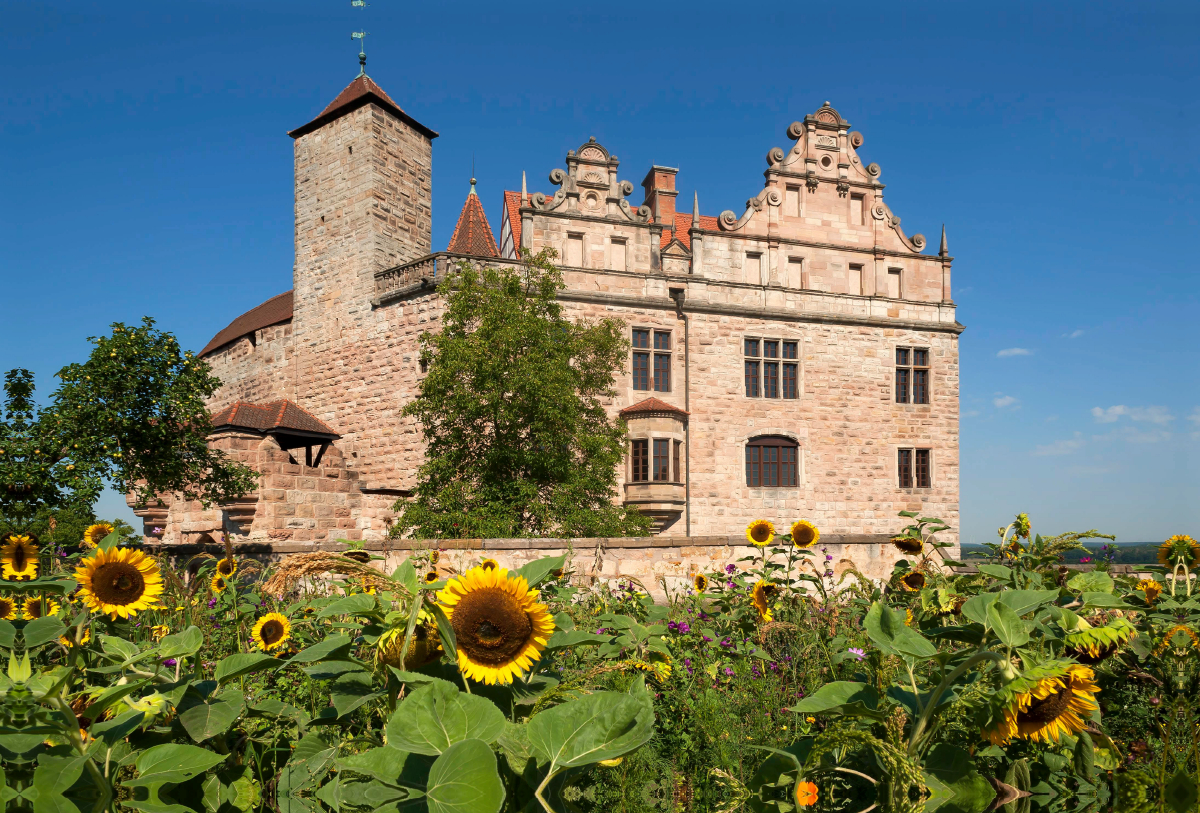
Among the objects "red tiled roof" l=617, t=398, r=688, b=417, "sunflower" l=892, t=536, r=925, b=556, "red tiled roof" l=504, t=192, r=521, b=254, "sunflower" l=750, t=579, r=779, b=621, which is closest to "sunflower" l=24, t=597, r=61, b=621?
"sunflower" l=750, t=579, r=779, b=621

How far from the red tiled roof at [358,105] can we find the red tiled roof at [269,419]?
7808 mm

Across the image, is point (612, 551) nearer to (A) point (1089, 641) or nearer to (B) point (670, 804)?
(B) point (670, 804)

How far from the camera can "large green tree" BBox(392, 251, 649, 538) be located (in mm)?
13258

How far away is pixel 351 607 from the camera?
51.8 inches

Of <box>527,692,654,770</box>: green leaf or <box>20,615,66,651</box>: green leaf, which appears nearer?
<box>527,692,654,770</box>: green leaf

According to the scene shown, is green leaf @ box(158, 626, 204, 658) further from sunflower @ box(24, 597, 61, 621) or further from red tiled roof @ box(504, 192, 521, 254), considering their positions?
red tiled roof @ box(504, 192, 521, 254)

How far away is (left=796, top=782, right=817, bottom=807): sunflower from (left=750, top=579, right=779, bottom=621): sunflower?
91.3 inches

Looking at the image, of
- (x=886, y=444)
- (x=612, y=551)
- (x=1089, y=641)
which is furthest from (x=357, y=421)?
(x=1089, y=641)

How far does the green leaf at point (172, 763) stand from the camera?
4.16 feet

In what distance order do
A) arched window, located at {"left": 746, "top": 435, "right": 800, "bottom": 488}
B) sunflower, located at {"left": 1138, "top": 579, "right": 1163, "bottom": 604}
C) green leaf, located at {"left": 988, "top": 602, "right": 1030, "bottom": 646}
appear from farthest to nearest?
arched window, located at {"left": 746, "top": 435, "right": 800, "bottom": 488} → sunflower, located at {"left": 1138, "top": 579, "right": 1163, "bottom": 604} → green leaf, located at {"left": 988, "top": 602, "right": 1030, "bottom": 646}

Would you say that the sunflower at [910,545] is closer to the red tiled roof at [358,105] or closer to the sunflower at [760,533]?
the sunflower at [760,533]

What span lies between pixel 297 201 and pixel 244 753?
19303mm

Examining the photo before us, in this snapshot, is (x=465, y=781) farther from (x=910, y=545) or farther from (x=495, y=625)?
(x=910, y=545)

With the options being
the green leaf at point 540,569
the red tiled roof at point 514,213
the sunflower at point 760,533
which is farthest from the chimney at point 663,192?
the green leaf at point 540,569
